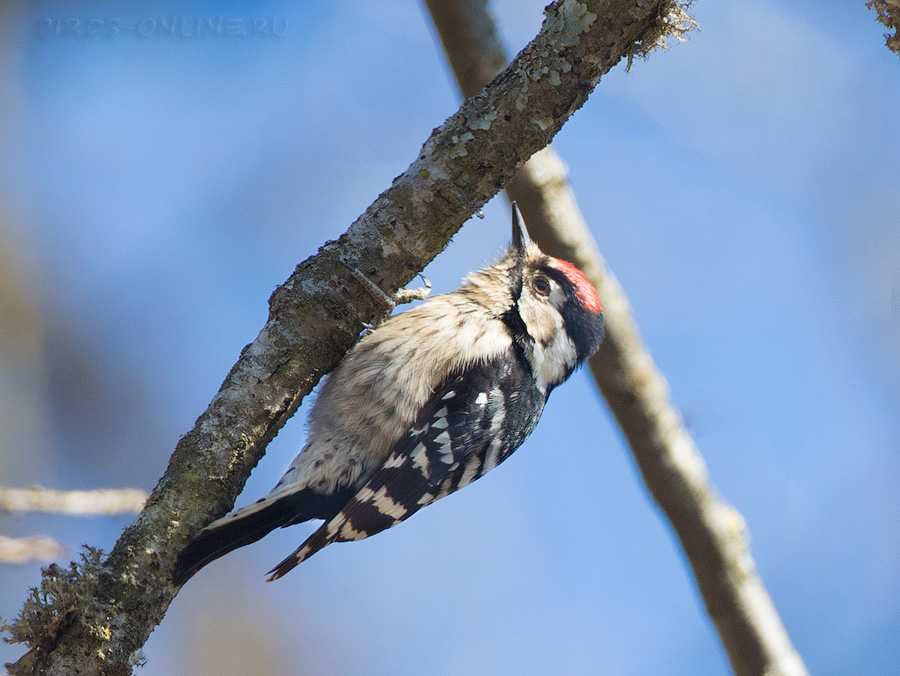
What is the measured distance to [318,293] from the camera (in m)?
2.43

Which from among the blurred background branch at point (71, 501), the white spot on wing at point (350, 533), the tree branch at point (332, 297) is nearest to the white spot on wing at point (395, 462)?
the white spot on wing at point (350, 533)

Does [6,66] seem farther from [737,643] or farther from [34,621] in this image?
[737,643]

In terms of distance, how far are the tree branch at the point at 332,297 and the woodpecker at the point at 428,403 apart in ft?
1.99

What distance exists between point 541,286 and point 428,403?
2.62 feet

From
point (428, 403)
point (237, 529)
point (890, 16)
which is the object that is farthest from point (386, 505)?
point (890, 16)

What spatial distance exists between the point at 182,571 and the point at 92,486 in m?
3.06

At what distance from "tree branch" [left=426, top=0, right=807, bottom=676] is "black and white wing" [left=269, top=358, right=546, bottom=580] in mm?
375

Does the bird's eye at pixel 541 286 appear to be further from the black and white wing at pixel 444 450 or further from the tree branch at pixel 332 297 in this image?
the tree branch at pixel 332 297

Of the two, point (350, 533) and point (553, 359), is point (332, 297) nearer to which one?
point (350, 533)

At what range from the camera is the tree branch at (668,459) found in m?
2.94

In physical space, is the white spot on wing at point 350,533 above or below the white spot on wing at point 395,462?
below

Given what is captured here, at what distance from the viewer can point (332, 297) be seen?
2.43 meters

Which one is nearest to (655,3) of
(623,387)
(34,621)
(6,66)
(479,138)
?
(479,138)

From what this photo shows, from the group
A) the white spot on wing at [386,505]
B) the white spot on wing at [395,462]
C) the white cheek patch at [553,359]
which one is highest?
the white cheek patch at [553,359]
